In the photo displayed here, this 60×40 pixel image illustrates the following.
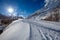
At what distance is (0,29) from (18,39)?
5153 mm

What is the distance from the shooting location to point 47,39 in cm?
510

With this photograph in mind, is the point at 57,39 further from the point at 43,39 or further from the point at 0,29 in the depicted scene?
the point at 0,29

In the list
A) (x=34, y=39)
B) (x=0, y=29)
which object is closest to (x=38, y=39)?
(x=34, y=39)

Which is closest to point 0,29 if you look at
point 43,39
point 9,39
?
point 9,39

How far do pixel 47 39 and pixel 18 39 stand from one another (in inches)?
47.5

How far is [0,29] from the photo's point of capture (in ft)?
32.4

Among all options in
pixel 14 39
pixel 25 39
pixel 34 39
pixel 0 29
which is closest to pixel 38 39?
pixel 34 39

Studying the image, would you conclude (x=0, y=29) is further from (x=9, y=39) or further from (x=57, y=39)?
(x=57, y=39)

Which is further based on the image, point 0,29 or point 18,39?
point 0,29

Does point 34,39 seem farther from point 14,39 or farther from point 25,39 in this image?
point 14,39

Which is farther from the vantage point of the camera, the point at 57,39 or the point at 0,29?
the point at 0,29

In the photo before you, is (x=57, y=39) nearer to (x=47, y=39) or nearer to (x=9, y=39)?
(x=47, y=39)

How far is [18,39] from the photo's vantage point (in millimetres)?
5078

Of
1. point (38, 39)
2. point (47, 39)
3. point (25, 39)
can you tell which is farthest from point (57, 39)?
point (25, 39)
